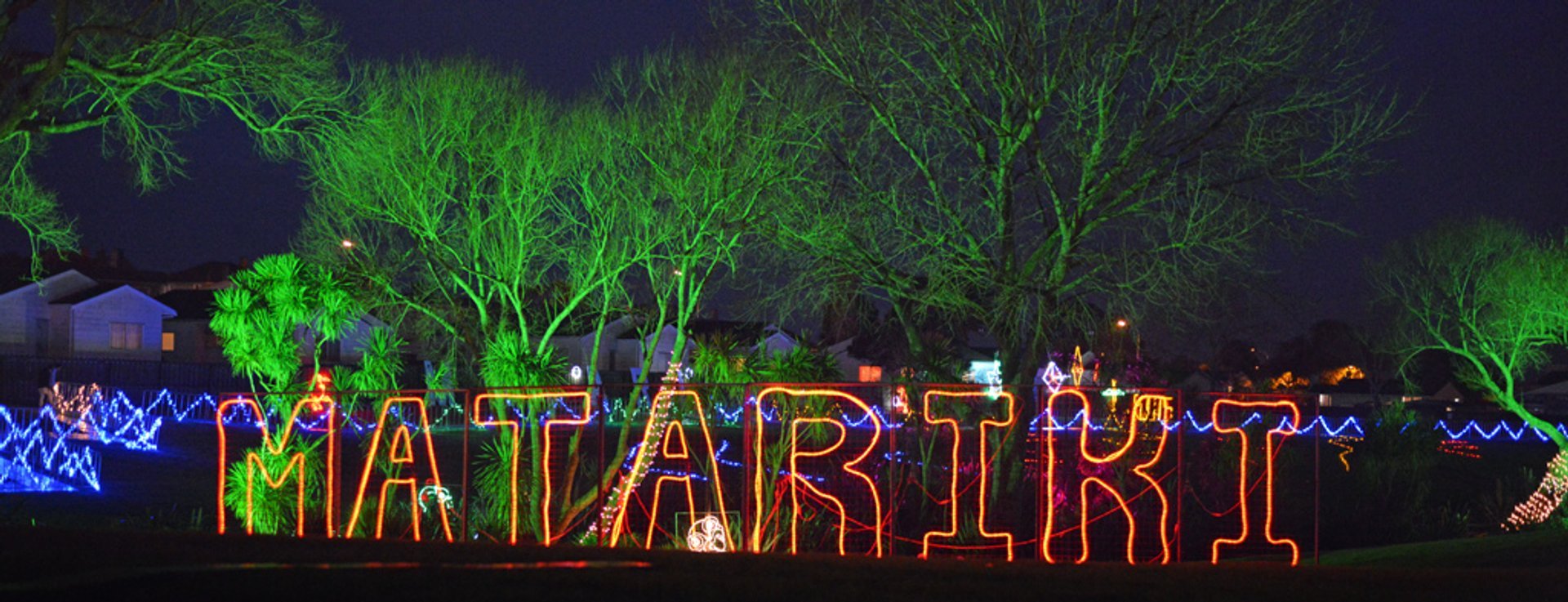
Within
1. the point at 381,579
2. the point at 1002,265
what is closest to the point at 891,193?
the point at 1002,265

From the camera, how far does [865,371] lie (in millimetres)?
65438

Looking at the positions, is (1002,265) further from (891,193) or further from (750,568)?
(750,568)

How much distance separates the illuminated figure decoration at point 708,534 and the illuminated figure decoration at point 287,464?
375 centimetres

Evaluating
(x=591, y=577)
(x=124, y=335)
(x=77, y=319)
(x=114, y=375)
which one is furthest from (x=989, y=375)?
(x=77, y=319)

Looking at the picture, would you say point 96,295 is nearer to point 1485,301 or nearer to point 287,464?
point 287,464

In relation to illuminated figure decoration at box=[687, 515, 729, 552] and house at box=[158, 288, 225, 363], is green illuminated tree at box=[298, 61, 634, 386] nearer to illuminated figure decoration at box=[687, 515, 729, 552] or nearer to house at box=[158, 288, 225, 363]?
illuminated figure decoration at box=[687, 515, 729, 552]

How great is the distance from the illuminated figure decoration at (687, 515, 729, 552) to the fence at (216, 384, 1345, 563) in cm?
3

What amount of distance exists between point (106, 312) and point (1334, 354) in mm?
76326

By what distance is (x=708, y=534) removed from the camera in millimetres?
14609

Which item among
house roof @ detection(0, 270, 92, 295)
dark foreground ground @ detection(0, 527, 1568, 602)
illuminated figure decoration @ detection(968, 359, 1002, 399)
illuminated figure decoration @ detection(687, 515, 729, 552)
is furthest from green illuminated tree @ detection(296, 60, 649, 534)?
house roof @ detection(0, 270, 92, 295)

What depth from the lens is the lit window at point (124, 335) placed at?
5038 centimetres

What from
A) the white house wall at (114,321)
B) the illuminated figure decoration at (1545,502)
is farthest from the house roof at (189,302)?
the illuminated figure decoration at (1545,502)

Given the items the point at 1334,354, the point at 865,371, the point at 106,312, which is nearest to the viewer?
the point at 106,312

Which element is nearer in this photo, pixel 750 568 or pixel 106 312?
pixel 750 568
